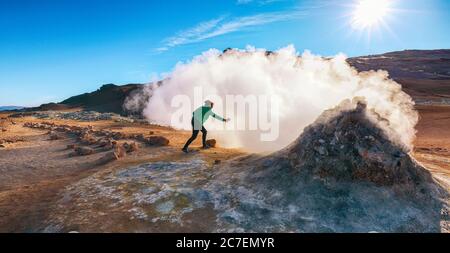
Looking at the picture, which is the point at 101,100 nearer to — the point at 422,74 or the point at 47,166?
the point at 47,166

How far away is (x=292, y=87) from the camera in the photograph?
20.7 metres

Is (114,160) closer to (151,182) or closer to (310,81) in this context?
(151,182)

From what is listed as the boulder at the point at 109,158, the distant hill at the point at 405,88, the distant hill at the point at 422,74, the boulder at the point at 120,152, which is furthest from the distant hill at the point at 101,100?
the distant hill at the point at 422,74

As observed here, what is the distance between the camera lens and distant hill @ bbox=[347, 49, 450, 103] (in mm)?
52469

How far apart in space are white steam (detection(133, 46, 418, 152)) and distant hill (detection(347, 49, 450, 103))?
29484 millimetres

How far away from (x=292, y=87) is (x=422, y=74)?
217 ft

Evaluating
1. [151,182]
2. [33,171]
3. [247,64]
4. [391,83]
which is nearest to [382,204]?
[391,83]

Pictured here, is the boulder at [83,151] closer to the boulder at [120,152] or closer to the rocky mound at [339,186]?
the boulder at [120,152]

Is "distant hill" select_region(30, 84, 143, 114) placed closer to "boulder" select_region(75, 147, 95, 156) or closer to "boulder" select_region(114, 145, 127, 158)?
"boulder" select_region(75, 147, 95, 156)

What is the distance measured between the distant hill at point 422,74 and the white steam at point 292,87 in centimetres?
2948

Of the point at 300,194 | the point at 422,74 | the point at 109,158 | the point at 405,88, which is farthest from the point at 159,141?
the point at 422,74

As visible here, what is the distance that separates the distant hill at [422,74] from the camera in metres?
52.5

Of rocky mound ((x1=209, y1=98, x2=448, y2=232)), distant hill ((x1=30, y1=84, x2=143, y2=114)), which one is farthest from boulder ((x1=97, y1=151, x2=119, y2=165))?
distant hill ((x1=30, y1=84, x2=143, y2=114))

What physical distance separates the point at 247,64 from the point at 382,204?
67.4 ft
